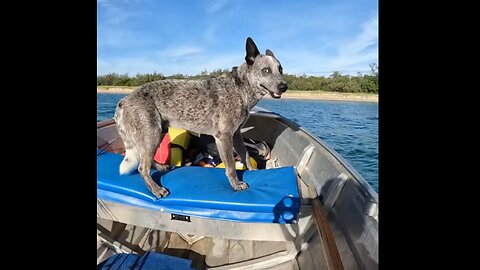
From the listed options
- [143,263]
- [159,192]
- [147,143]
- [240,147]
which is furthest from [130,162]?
[240,147]

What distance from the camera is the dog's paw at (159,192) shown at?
2.68 meters

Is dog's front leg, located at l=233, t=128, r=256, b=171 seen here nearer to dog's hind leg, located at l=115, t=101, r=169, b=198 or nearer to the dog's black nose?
the dog's black nose

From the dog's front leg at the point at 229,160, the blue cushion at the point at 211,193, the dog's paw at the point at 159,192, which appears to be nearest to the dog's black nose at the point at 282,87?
the dog's front leg at the point at 229,160

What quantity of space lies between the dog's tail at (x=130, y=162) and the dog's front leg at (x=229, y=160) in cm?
95

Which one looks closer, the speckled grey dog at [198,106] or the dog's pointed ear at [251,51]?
the speckled grey dog at [198,106]

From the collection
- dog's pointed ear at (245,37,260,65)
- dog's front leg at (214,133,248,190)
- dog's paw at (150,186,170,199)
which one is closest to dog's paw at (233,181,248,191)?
dog's front leg at (214,133,248,190)

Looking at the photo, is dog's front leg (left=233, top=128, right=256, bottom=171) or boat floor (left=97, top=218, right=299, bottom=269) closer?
boat floor (left=97, top=218, right=299, bottom=269)

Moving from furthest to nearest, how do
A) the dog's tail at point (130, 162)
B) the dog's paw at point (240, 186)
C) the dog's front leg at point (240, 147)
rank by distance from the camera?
the dog's front leg at point (240, 147) < the dog's tail at point (130, 162) < the dog's paw at point (240, 186)

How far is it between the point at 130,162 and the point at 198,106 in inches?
38.9

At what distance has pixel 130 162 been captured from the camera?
3.11 meters

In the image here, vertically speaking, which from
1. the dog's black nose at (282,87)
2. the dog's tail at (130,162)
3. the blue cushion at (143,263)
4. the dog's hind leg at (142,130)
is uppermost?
the dog's black nose at (282,87)

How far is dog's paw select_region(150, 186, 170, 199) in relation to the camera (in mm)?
2679

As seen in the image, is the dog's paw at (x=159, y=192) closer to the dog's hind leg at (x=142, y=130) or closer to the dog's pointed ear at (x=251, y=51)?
the dog's hind leg at (x=142, y=130)

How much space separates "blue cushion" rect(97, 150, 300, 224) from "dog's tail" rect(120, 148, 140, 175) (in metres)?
0.06
